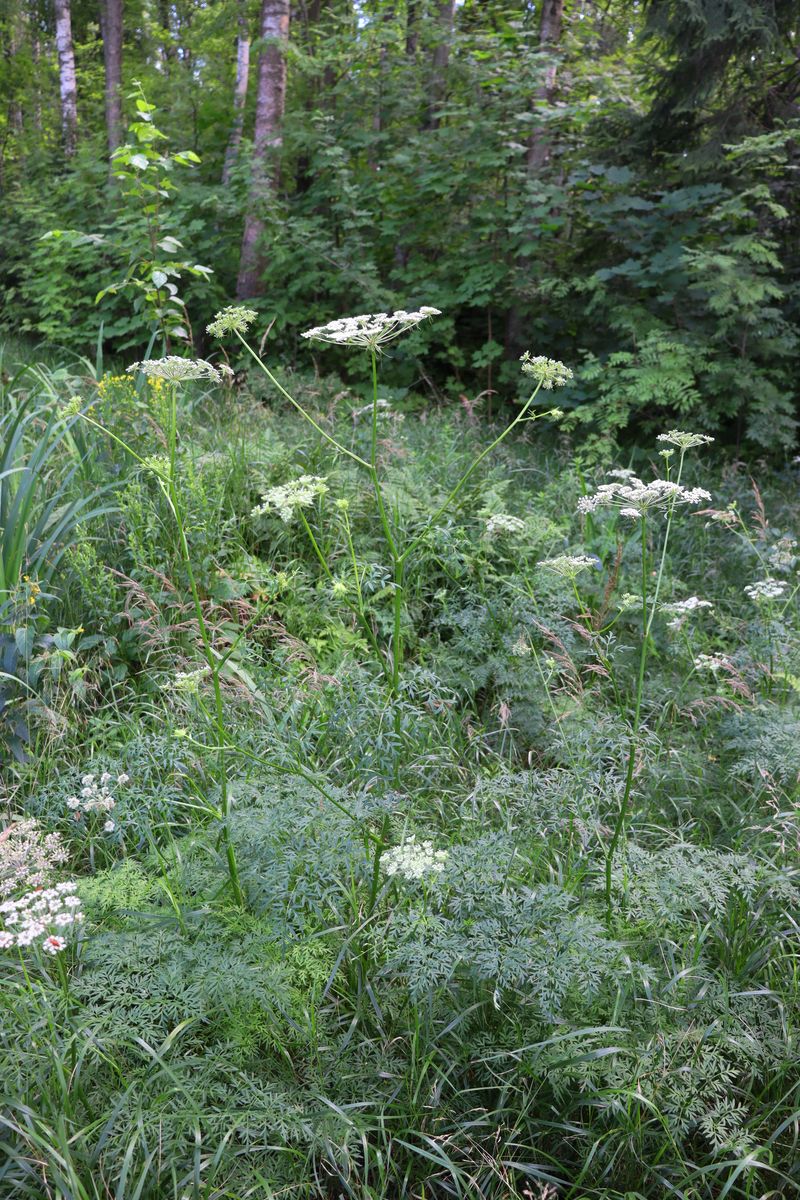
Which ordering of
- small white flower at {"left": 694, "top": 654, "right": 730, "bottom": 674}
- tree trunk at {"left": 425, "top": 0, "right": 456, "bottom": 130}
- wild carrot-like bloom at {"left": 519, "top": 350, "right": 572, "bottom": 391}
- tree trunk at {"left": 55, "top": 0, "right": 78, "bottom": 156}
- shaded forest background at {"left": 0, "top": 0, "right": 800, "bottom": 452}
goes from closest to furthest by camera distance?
wild carrot-like bloom at {"left": 519, "top": 350, "right": 572, "bottom": 391}
small white flower at {"left": 694, "top": 654, "right": 730, "bottom": 674}
shaded forest background at {"left": 0, "top": 0, "right": 800, "bottom": 452}
tree trunk at {"left": 425, "top": 0, "right": 456, "bottom": 130}
tree trunk at {"left": 55, "top": 0, "right": 78, "bottom": 156}

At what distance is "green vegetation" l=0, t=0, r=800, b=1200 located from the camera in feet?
5.78

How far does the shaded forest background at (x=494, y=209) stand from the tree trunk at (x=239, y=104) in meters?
0.06

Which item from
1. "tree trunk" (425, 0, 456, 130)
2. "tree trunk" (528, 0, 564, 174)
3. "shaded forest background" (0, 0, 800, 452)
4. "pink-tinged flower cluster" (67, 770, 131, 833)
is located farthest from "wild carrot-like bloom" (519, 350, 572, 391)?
"tree trunk" (425, 0, 456, 130)

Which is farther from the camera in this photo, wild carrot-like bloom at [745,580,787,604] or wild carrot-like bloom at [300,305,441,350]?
wild carrot-like bloom at [745,580,787,604]

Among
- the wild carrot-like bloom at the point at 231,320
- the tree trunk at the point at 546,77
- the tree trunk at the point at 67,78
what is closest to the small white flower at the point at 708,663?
the wild carrot-like bloom at the point at 231,320

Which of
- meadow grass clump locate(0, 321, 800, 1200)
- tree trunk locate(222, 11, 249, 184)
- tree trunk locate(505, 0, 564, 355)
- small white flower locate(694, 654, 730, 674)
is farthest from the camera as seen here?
tree trunk locate(222, 11, 249, 184)

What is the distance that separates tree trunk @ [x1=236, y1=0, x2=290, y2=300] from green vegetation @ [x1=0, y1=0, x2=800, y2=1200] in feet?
2.41

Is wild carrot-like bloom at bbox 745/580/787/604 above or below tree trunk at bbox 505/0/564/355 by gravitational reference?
below

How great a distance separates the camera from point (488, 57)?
Answer: 25.1 ft

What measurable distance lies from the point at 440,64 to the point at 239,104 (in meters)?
2.94

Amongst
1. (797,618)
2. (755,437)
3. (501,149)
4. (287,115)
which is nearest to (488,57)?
(501,149)

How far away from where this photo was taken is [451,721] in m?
3.10

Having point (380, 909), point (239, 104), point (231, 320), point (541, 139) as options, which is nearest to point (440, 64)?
point (541, 139)

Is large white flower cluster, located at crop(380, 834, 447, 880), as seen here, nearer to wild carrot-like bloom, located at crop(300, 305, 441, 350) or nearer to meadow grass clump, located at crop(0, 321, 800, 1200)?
meadow grass clump, located at crop(0, 321, 800, 1200)
